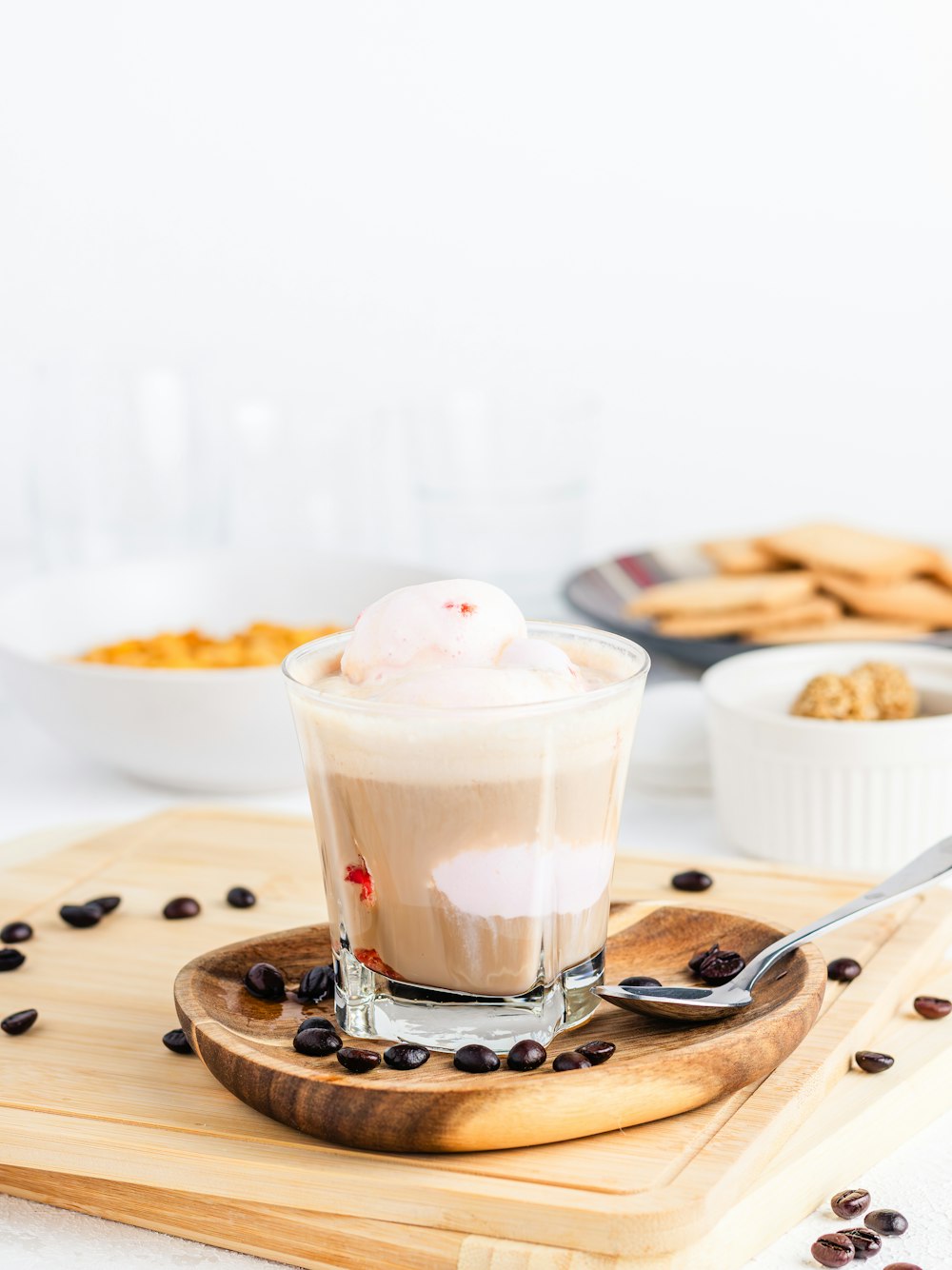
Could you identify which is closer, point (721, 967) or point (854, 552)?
point (721, 967)

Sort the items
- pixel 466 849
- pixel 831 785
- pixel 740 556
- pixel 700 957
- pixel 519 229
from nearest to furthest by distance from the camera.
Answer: pixel 466 849, pixel 700 957, pixel 831 785, pixel 740 556, pixel 519 229

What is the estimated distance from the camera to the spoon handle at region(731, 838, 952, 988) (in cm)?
140

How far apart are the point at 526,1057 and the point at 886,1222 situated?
12.7 inches

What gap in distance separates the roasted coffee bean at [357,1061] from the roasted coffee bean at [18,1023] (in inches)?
15.1

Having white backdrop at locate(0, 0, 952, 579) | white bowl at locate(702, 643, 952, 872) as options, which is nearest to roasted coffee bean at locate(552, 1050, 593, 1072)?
white bowl at locate(702, 643, 952, 872)

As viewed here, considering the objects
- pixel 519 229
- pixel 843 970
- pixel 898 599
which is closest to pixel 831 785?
pixel 843 970

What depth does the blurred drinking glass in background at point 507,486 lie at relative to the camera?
3.49m

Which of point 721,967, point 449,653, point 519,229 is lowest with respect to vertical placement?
point 721,967

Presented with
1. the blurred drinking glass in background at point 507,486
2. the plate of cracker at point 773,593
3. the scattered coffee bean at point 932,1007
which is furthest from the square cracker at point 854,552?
the scattered coffee bean at point 932,1007

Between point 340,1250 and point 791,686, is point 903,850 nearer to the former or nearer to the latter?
point 791,686

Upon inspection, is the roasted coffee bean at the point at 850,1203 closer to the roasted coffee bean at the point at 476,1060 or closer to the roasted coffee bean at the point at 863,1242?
the roasted coffee bean at the point at 863,1242

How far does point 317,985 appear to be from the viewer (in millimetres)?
1427

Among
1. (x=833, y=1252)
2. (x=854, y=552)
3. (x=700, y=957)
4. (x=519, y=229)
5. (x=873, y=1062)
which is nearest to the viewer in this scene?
(x=833, y=1252)

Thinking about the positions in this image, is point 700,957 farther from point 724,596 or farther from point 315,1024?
point 724,596
